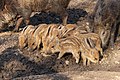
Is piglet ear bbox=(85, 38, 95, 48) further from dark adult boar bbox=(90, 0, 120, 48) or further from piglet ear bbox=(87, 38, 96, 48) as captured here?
dark adult boar bbox=(90, 0, 120, 48)

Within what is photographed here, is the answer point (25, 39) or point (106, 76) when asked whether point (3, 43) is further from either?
point (106, 76)

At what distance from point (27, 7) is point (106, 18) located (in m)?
2.25

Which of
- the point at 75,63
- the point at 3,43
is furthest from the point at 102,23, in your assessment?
the point at 3,43

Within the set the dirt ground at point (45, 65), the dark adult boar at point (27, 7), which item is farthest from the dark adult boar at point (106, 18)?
the dark adult boar at point (27, 7)

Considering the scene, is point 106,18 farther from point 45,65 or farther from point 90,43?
point 45,65

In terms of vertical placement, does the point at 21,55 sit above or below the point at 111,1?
below

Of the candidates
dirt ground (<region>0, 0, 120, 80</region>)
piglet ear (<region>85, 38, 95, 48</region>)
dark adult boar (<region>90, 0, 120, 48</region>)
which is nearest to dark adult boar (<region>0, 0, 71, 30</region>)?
dirt ground (<region>0, 0, 120, 80</region>)

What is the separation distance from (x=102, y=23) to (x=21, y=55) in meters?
1.77

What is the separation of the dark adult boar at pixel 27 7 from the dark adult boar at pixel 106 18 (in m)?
1.43

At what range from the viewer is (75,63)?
785 cm

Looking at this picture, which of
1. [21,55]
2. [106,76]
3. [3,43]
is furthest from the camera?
[3,43]

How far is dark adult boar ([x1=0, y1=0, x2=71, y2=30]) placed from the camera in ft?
31.4

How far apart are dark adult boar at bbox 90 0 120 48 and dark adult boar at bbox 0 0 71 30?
1426mm

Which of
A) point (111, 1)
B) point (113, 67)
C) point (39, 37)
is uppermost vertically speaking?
point (111, 1)
